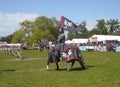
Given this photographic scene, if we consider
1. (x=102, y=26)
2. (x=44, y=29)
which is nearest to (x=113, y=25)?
(x=102, y=26)

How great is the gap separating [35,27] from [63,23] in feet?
369

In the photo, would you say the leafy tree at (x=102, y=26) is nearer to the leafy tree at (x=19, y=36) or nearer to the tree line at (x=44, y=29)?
the tree line at (x=44, y=29)

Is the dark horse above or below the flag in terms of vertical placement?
below

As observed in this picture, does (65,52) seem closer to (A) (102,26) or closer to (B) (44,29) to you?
(B) (44,29)

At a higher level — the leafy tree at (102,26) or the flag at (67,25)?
the leafy tree at (102,26)

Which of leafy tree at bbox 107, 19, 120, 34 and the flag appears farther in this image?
leafy tree at bbox 107, 19, 120, 34

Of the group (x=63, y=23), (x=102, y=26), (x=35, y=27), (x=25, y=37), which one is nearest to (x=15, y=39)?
(x=25, y=37)

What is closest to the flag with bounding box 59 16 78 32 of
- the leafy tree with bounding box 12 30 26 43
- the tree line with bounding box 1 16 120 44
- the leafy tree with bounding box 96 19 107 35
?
the tree line with bounding box 1 16 120 44

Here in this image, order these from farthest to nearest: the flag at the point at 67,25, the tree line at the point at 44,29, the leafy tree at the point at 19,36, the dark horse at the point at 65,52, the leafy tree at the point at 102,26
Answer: the leafy tree at the point at 102,26
the leafy tree at the point at 19,36
the tree line at the point at 44,29
the flag at the point at 67,25
the dark horse at the point at 65,52

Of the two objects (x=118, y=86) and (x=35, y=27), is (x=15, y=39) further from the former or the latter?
(x=118, y=86)

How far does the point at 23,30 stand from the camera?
13788 centimetres

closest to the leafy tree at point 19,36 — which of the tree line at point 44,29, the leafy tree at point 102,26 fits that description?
the tree line at point 44,29

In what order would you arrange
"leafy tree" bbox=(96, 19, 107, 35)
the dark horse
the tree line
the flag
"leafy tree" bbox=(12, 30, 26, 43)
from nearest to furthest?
the dark horse
the flag
the tree line
"leafy tree" bbox=(12, 30, 26, 43)
"leafy tree" bbox=(96, 19, 107, 35)

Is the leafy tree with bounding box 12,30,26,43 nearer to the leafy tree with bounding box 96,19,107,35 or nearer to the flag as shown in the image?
the leafy tree with bounding box 96,19,107,35
